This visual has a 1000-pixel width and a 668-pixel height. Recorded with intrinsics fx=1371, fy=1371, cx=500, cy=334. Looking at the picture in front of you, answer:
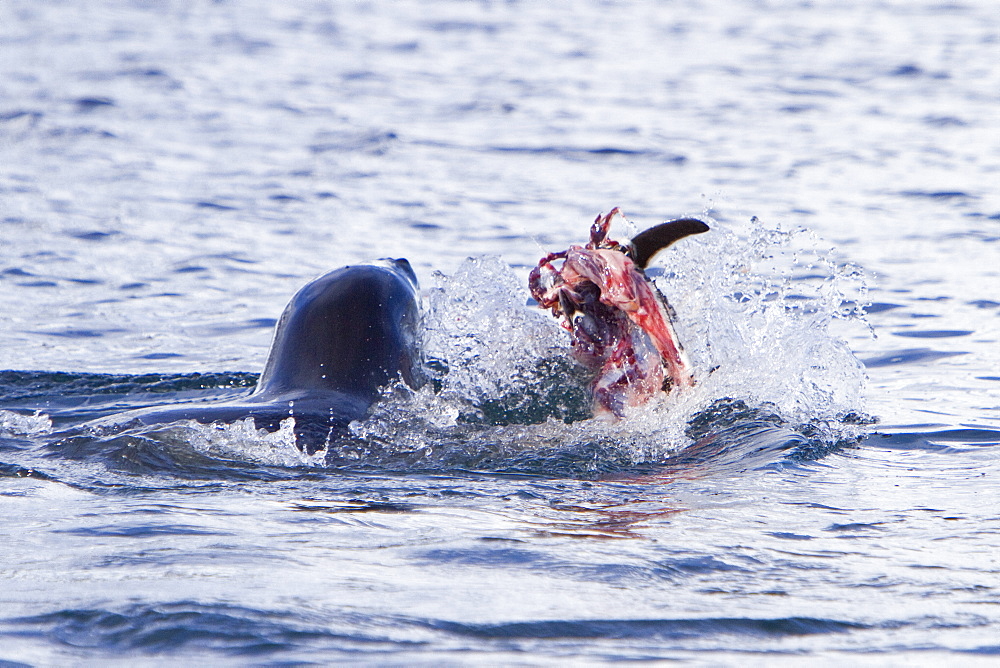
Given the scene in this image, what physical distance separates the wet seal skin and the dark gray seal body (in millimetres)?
612

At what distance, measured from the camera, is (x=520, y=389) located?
6.03 meters

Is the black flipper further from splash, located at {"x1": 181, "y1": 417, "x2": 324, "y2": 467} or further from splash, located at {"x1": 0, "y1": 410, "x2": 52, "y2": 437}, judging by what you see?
splash, located at {"x1": 0, "y1": 410, "x2": 52, "y2": 437}

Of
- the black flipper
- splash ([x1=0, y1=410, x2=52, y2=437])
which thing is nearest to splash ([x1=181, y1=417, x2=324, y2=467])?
splash ([x1=0, y1=410, x2=52, y2=437])

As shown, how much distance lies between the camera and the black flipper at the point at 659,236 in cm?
514

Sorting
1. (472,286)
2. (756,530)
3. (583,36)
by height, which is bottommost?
(756,530)

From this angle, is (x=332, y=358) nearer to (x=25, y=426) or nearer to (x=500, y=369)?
(x=500, y=369)

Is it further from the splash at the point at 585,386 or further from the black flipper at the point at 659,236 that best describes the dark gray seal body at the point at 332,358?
the black flipper at the point at 659,236

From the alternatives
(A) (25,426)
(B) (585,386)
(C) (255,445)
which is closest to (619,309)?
(B) (585,386)

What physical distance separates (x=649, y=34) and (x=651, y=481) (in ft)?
58.4

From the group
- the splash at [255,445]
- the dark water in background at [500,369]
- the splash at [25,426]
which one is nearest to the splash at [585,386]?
the dark water in background at [500,369]

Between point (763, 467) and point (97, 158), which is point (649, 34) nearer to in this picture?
point (97, 158)

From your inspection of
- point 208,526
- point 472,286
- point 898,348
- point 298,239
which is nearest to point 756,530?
point 208,526

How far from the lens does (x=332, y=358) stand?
5414mm

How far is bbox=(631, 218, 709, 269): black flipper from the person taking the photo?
5.14m
